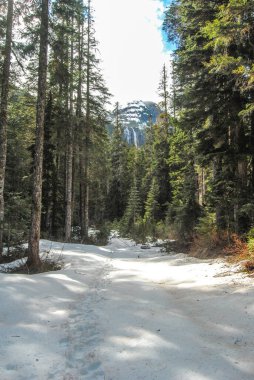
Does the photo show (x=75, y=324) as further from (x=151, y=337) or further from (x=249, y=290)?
(x=249, y=290)

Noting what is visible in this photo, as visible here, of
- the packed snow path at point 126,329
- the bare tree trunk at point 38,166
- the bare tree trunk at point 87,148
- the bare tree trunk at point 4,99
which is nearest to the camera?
the packed snow path at point 126,329

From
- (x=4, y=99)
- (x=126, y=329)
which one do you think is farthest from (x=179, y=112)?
(x=126, y=329)

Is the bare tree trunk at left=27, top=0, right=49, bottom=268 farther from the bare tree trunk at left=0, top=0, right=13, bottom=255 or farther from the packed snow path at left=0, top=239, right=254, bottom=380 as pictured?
the packed snow path at left=0, top=239, right=254, bottom=380

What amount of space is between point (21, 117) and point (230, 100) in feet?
66.9

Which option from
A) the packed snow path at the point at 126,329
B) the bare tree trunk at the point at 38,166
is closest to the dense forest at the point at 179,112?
the bare tree trunk at the point at 38,166

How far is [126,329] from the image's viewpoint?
524cm

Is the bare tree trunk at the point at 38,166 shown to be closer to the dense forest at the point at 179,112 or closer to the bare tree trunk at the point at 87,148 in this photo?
the dense forest at the point at 179,112

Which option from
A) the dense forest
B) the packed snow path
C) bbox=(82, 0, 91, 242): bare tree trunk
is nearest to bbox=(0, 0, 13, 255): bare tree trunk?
the dense forest

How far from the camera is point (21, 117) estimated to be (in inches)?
1122

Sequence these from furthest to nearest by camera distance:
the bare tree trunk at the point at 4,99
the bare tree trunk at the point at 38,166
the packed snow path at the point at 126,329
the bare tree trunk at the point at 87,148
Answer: the bare tree trunk at the point at 87,148
the bare tree trunk at the point at 4,99
the bare tree trunk at the point at 38,166
the packed snow path at the point at 126,329

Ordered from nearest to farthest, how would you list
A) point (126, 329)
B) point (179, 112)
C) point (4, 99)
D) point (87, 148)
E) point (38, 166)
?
point (126, 329) < point (38, 166) < point (4, 99) < point (179, 112) < point (87, 148)

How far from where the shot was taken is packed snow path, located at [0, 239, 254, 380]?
3963mm

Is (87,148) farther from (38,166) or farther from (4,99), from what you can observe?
(38,166)

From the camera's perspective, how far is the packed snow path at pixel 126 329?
13.0 feet
